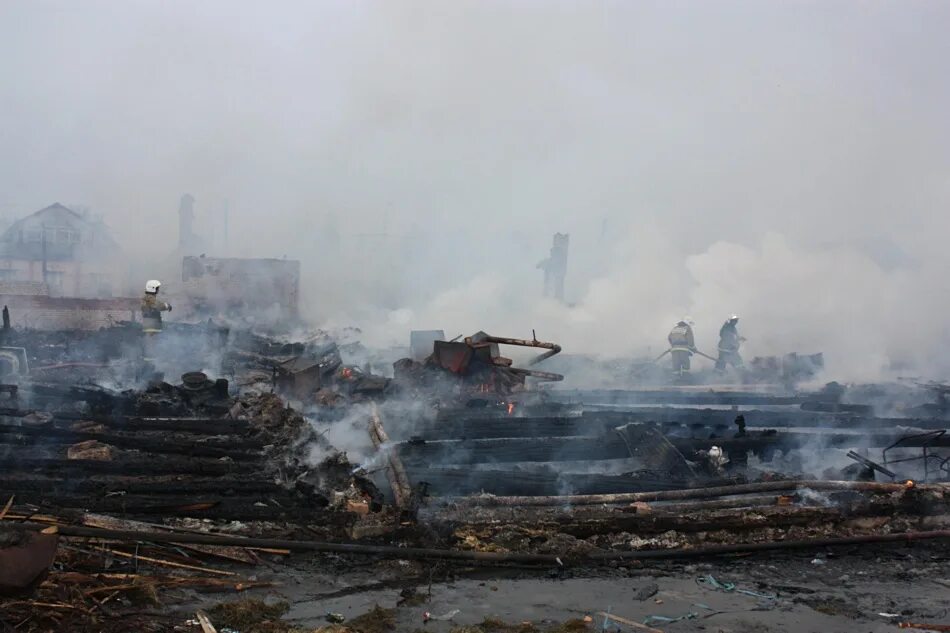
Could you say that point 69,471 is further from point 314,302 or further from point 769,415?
point 314,302

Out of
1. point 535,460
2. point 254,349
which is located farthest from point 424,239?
point 535,460

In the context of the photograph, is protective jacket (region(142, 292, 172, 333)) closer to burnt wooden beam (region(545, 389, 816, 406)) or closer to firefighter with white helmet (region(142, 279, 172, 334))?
firefighter with white helmet (region(142, 279, 172, 334))

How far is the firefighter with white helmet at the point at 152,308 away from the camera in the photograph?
12.2 m

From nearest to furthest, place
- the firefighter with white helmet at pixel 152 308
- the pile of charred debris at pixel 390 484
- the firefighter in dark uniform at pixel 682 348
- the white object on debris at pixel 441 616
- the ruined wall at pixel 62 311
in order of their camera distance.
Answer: the white object on debris at pixel 441 616 < the pile of charred debris at pixel 390 484 < the firefighter with white helmet at pixel 152 308 < the firefighter in dark uniform at pixel 682 348 < the ruined wall at pixel 62 311

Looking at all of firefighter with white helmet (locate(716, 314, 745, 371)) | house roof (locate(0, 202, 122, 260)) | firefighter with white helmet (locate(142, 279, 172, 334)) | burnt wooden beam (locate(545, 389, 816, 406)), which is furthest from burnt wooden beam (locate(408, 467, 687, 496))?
house roof (locate(0, 202, 122, 260))

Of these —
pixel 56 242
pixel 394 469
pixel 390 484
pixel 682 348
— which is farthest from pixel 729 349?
pixel 56 242

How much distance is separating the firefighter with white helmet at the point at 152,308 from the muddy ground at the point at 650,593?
800 centimetres

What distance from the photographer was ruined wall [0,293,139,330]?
20.0 meters

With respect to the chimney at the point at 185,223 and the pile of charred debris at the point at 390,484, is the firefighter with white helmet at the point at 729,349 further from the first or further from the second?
the chimney at the point at 185,223

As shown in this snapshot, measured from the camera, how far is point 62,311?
20.3 meters

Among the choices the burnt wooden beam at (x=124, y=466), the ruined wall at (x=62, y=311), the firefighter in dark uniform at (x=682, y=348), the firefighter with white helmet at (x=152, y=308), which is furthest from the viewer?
the ruined wall at (x=62, y=311)

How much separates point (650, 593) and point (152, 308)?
9.94m

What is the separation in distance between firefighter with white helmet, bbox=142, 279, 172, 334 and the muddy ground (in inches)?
315

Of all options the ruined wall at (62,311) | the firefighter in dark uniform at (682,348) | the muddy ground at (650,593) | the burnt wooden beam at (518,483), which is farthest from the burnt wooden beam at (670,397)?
the ruined wall at (62,311)
